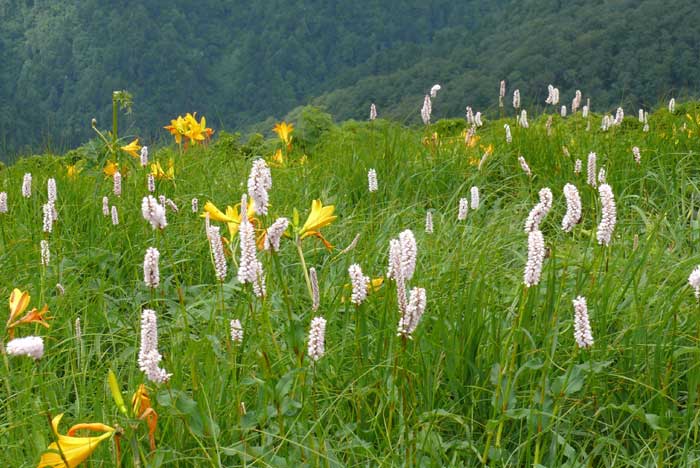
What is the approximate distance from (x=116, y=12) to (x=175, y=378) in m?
130

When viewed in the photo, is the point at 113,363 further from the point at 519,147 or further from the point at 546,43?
the point at 546,43

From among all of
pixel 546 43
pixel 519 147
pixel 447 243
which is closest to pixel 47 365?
pixel 447 243

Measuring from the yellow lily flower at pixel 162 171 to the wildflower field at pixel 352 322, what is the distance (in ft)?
0.07

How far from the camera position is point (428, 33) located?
139 m

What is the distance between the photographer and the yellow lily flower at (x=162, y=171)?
3.98 m

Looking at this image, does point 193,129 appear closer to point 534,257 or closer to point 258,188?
point 258,188

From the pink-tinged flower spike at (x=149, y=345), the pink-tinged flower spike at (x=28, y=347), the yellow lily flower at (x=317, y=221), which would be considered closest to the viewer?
the pink-tinged flower spike at (x=28, y=347)

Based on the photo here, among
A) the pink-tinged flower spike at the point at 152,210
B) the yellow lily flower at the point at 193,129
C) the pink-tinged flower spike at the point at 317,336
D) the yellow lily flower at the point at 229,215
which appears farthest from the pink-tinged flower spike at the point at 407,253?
the yellow lily flower at the point at 193,129

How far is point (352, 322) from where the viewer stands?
2.54 meters

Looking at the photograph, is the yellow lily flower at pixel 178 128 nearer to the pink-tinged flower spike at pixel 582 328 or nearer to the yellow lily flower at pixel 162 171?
the yellow lily flower at pixel 162 171

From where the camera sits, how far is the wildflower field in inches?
66.7

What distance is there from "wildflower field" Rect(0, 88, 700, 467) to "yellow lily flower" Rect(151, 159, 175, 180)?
0.07ft

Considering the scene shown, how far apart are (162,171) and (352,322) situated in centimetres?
197

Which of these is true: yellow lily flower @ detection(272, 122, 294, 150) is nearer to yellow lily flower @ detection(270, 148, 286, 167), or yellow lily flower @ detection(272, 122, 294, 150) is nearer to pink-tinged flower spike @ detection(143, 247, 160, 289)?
yellow lily flower @ detection(270, 148, 286, 167)
